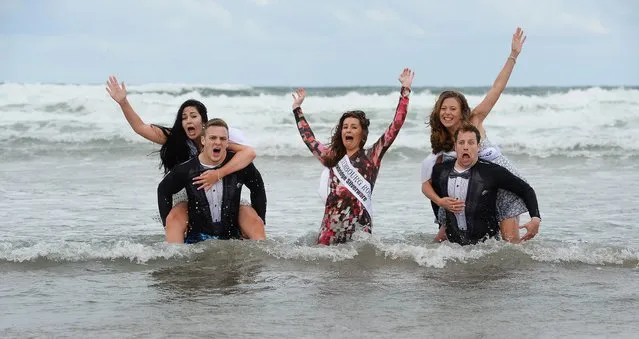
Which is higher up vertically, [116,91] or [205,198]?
[116,91]

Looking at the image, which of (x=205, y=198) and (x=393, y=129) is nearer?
(x=393, y=129)

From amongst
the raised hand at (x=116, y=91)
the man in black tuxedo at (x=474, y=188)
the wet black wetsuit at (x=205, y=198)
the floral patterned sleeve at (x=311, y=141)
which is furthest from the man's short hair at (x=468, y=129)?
the raised hand at (x=116, y=91)

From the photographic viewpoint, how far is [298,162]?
17.6m

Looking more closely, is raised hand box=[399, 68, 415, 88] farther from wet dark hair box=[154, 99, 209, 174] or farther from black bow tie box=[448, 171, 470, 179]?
wet dark hair box=[154, 99, 209, 174]

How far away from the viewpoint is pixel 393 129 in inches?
292

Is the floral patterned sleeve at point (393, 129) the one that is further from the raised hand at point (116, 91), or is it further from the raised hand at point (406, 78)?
the raised hand at point (116, 91)

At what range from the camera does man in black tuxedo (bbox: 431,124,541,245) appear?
723 centimetres

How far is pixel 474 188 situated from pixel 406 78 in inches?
42.1

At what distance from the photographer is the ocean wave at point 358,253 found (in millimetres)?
7203

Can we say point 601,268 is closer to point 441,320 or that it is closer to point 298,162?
point 441,320

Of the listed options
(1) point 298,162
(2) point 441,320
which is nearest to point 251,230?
(2) point 441,320

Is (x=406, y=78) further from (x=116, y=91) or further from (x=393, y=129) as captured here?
(x=116, y=91)

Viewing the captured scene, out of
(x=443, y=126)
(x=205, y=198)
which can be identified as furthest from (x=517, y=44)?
(x=205, y=198)

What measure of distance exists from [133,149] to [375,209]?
1030 centimetres
